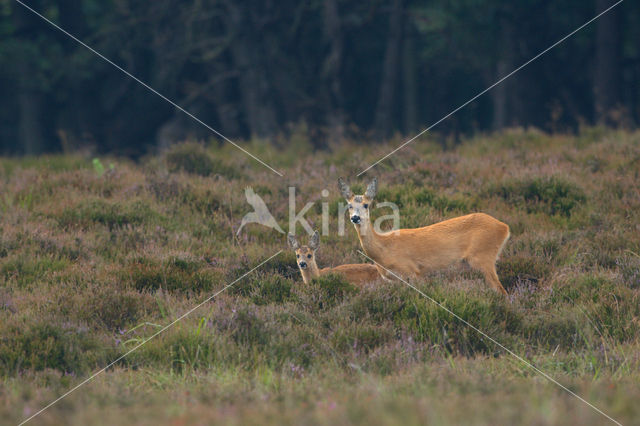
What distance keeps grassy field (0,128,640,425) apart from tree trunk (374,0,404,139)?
42.4ft

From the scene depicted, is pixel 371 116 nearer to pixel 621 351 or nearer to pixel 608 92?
pixel 608 92

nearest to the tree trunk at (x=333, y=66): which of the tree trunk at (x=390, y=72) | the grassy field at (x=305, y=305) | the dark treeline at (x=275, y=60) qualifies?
the dark treeline at (x=275, y=60)

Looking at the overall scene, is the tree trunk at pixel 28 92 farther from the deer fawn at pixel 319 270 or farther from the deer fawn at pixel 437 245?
the deer fawn at pixel 437 245

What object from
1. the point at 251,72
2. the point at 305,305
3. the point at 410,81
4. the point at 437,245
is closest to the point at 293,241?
the point at 305,305

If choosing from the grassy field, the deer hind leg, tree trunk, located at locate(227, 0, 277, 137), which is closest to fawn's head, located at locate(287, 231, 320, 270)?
the grassy field

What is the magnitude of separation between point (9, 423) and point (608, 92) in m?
22.7

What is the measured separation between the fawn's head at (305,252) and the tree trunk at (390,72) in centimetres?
1618

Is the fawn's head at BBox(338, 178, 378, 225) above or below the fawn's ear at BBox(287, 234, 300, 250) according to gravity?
above

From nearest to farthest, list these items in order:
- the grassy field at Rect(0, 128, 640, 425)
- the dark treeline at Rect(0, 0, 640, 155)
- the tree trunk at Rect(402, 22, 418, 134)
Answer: the grassy field at Rect(0, 128, 640, 425), the dark treeline at Rect(0, 0, 640, 155), the tree trunk at Rect(402, 22, 418, 134)

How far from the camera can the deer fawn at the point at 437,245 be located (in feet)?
26.9

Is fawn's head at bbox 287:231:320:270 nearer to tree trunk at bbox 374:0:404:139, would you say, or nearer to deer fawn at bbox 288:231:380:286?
deer fawn at bbox 288:231:380:286

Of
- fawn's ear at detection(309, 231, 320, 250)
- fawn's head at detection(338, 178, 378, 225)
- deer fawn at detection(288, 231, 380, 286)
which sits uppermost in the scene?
fawn's head at detection(338, 178, 378, 225)

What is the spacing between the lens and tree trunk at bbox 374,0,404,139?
2483 centimetres

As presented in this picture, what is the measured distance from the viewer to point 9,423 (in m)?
4.65
